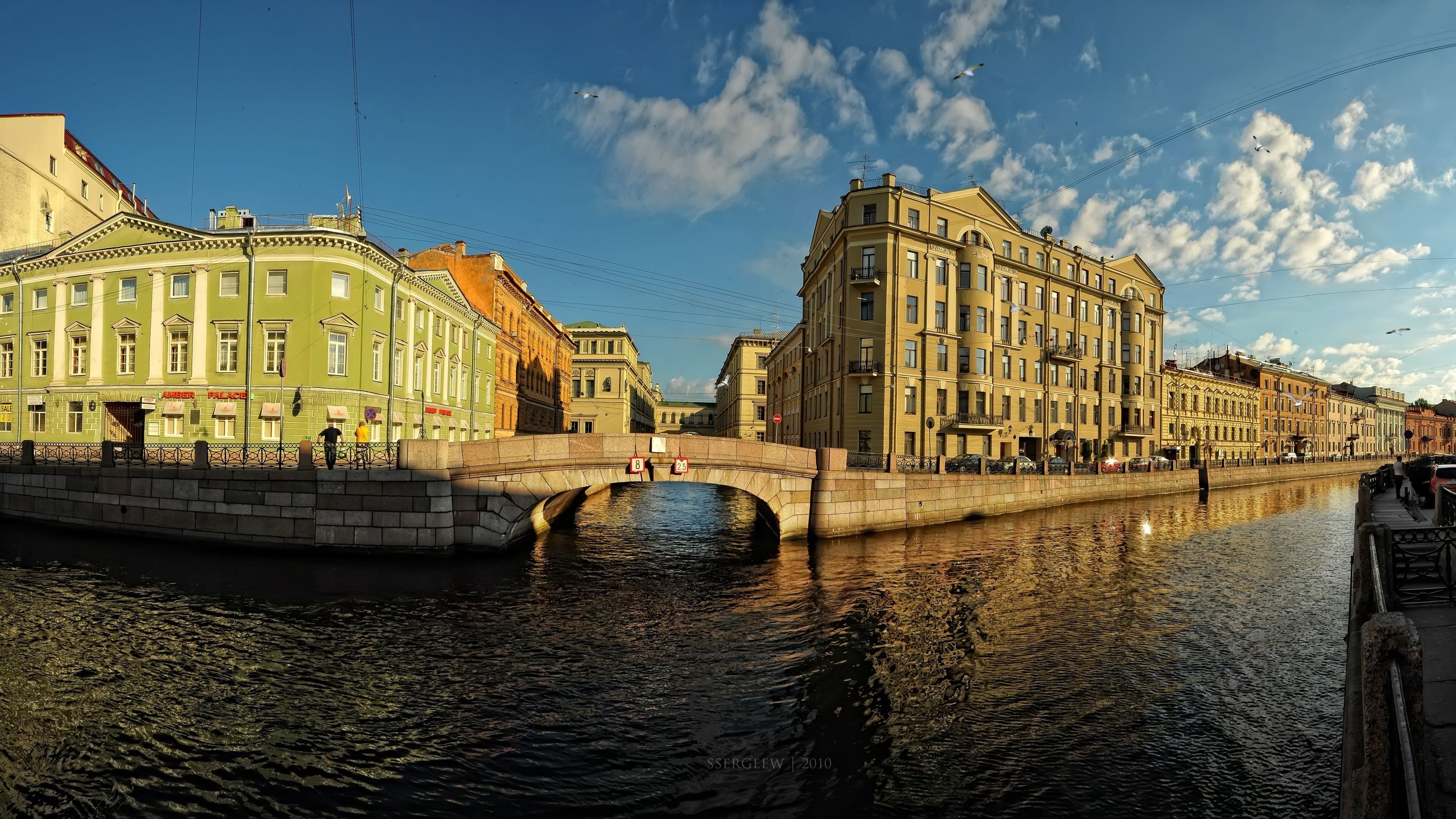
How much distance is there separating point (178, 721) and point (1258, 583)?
946 inches

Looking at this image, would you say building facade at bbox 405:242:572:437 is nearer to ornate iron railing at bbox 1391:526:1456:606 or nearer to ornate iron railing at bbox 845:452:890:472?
ornate iron railing at bbox 845:452:890:472

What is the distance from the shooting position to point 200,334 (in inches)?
1192

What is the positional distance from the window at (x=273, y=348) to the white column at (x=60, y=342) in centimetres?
1252

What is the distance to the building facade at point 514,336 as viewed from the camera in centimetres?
4938

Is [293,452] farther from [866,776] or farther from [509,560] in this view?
[866,776]

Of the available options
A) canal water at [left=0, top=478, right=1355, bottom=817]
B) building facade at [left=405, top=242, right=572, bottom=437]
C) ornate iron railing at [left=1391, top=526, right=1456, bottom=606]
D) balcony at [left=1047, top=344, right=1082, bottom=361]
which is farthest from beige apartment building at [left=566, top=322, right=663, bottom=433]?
ornate iron railing at [left=1391, top=526, right=1456, bottom=606]

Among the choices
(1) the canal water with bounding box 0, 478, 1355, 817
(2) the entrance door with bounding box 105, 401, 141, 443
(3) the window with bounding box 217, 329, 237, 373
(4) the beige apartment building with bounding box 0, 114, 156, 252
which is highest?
(4) the beige apartment building with bounding box 0, 114, 156, 252

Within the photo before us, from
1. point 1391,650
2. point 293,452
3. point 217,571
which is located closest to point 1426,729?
point 1391,650

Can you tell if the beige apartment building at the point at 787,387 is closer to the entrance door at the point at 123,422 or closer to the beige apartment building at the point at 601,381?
the beige apartment building at the point at 601,381

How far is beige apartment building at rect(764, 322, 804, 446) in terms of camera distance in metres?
59.3

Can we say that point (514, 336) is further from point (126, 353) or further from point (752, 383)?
point (752, 383)

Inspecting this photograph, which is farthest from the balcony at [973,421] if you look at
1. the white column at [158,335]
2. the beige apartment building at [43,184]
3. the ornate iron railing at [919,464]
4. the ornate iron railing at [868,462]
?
the beige apartment building at [43,184]

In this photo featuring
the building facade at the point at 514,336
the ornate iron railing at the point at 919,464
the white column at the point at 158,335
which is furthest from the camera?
the building facade at the point at 514,336

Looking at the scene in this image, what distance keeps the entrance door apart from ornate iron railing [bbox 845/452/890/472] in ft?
114
